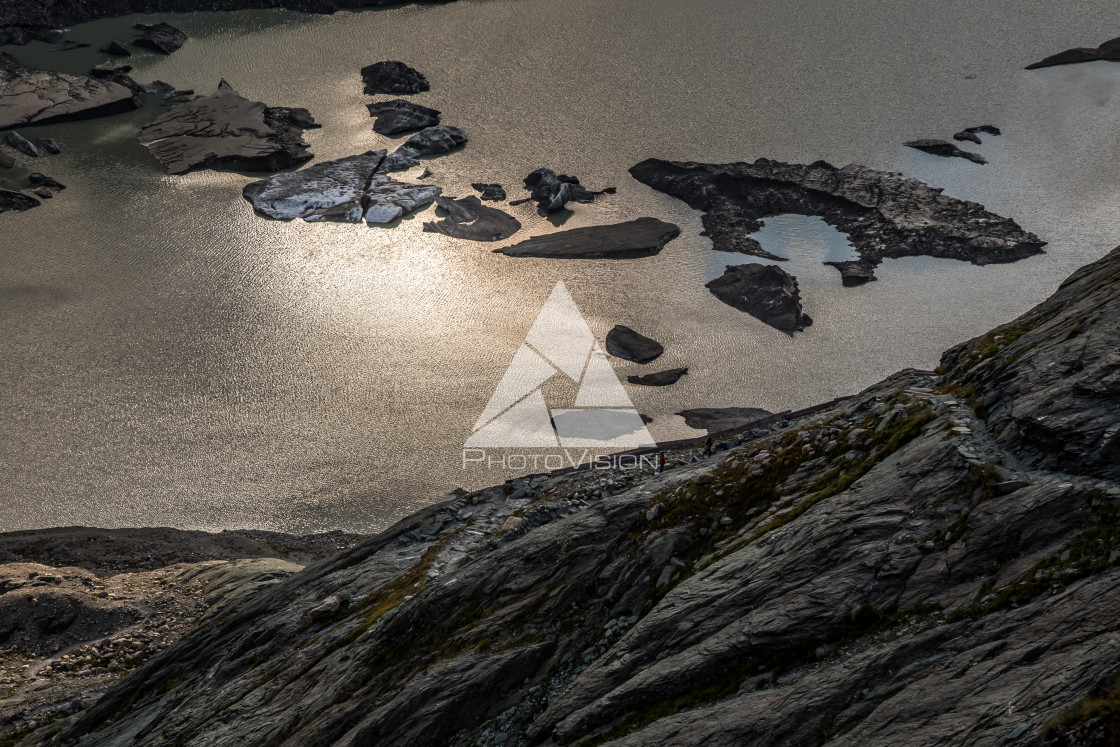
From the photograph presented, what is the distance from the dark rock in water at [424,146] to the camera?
47000mm

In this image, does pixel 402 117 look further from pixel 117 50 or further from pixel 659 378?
pixel 659 378

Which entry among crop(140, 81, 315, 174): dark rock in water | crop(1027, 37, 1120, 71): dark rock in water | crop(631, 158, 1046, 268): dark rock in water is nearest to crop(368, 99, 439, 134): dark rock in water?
crop(140, 81, 315, 174): dark rock in water

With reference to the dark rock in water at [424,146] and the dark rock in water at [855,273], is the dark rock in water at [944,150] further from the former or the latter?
the dark rock in water at [424,146]

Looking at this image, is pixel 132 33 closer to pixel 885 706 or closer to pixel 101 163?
pixel 101 163

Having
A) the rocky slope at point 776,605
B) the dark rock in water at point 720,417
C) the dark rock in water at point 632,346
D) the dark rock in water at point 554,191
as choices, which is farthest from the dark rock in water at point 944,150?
the rocky slope at point 776,605

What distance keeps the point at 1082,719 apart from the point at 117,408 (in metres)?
32.2

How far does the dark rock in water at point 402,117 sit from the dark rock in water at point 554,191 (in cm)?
982

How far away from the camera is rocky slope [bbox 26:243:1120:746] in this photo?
357 inches

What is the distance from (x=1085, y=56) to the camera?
51.4 meters

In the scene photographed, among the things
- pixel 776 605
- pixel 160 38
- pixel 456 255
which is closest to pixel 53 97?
pixel 160 38

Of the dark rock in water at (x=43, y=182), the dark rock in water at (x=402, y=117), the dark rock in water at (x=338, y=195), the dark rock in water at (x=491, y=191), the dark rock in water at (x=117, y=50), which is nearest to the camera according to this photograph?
the dark rock in water at (x=338, y=195)

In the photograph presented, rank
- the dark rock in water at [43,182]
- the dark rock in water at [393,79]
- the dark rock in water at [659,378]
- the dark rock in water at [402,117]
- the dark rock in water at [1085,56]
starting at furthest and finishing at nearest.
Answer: the dark rock in water at [393,79], the dark rock in water at [1085,56], the dark rock in water at [402,117], the dark rock in water at [43,182], the dark rock in water at [659,378]

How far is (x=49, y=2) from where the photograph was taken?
204 feet

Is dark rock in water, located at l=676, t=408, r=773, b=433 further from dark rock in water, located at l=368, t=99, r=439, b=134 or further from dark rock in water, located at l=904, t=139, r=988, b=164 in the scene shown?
dark rock in water, located at l=368, t=99, r=439, b=134
